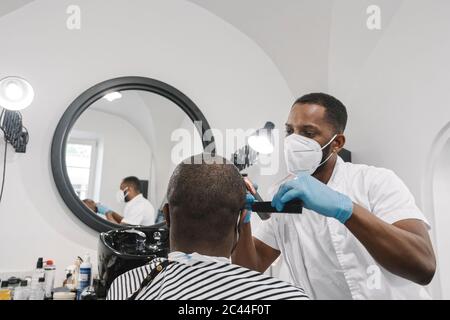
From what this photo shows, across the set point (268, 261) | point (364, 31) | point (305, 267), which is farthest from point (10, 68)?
point (364, 31)

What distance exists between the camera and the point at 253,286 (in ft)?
2.53

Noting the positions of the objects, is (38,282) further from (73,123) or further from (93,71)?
(93,71)

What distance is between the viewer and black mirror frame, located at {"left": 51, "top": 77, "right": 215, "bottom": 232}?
1.78m

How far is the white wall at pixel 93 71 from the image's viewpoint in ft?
5.75

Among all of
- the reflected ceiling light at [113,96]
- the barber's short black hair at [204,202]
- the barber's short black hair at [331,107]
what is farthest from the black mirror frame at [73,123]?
the barber's short black hair at [204,202]

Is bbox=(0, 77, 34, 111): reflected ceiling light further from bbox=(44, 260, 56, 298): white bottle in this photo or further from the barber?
the barber

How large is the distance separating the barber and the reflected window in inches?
40.7

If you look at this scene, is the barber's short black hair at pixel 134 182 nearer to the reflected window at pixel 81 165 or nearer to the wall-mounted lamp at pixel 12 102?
the reflected window at pixel 81 165

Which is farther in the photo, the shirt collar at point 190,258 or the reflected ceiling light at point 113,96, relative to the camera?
the reflected ceiling light at point 113,96

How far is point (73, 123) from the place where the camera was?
187 centimetres

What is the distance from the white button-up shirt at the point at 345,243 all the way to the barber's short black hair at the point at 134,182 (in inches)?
34.4

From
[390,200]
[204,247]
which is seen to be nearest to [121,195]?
[204,247]
